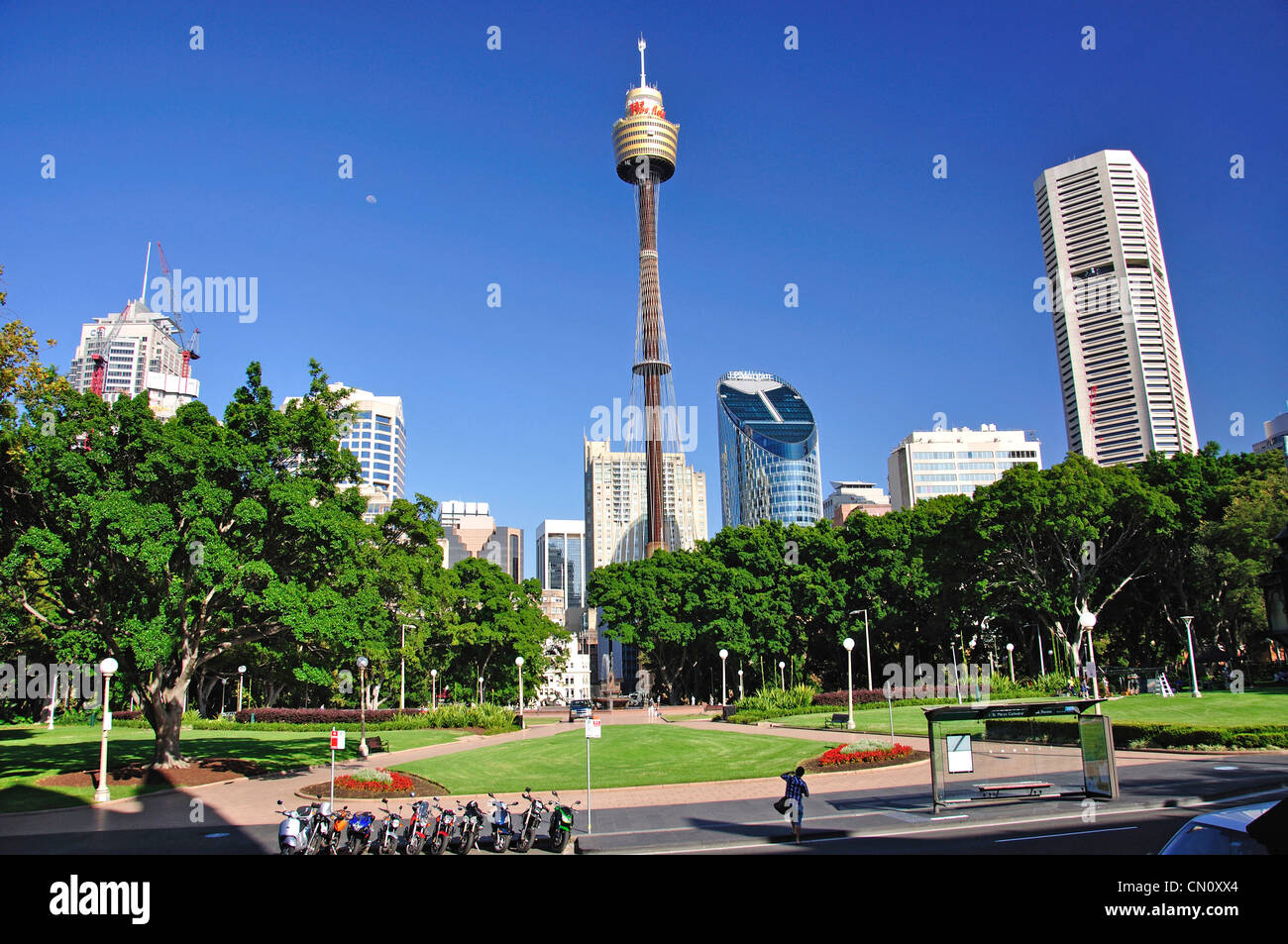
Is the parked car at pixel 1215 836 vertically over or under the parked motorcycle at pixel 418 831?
over

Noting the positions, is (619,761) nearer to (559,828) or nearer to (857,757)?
(857,757)

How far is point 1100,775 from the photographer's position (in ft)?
66.0

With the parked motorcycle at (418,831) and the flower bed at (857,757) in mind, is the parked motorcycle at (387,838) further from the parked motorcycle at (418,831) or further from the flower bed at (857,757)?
the flower bed at (857,757)

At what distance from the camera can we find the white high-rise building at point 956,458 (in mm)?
181875

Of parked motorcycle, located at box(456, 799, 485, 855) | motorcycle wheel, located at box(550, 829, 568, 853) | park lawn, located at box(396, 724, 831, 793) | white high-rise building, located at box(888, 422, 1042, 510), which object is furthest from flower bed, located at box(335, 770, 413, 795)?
white high-rise building, located at box(888, 422, 1042, 510)

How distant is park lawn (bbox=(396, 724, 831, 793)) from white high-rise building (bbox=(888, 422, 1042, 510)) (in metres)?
151

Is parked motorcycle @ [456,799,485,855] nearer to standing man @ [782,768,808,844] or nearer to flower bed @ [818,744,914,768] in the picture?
standing man @ [782,768,808,844]

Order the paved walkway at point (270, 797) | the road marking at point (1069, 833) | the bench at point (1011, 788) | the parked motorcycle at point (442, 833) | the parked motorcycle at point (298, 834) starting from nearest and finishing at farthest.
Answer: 1. the parked motorcycle at point (298, 834)
2. the road marking at point (1069, 833)
3. the parked motorcycle at point (442, 833)
4. the bench at point (1011, 788)
5. the paved walkway at point (270, 797)

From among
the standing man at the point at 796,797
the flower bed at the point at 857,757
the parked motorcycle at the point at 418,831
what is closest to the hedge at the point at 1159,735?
the flower bed at the point at 857,757

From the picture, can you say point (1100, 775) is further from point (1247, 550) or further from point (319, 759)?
point (1247, 550)

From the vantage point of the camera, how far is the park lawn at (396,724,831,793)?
95.9 ft

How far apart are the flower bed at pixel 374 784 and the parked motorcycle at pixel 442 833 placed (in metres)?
9.55
